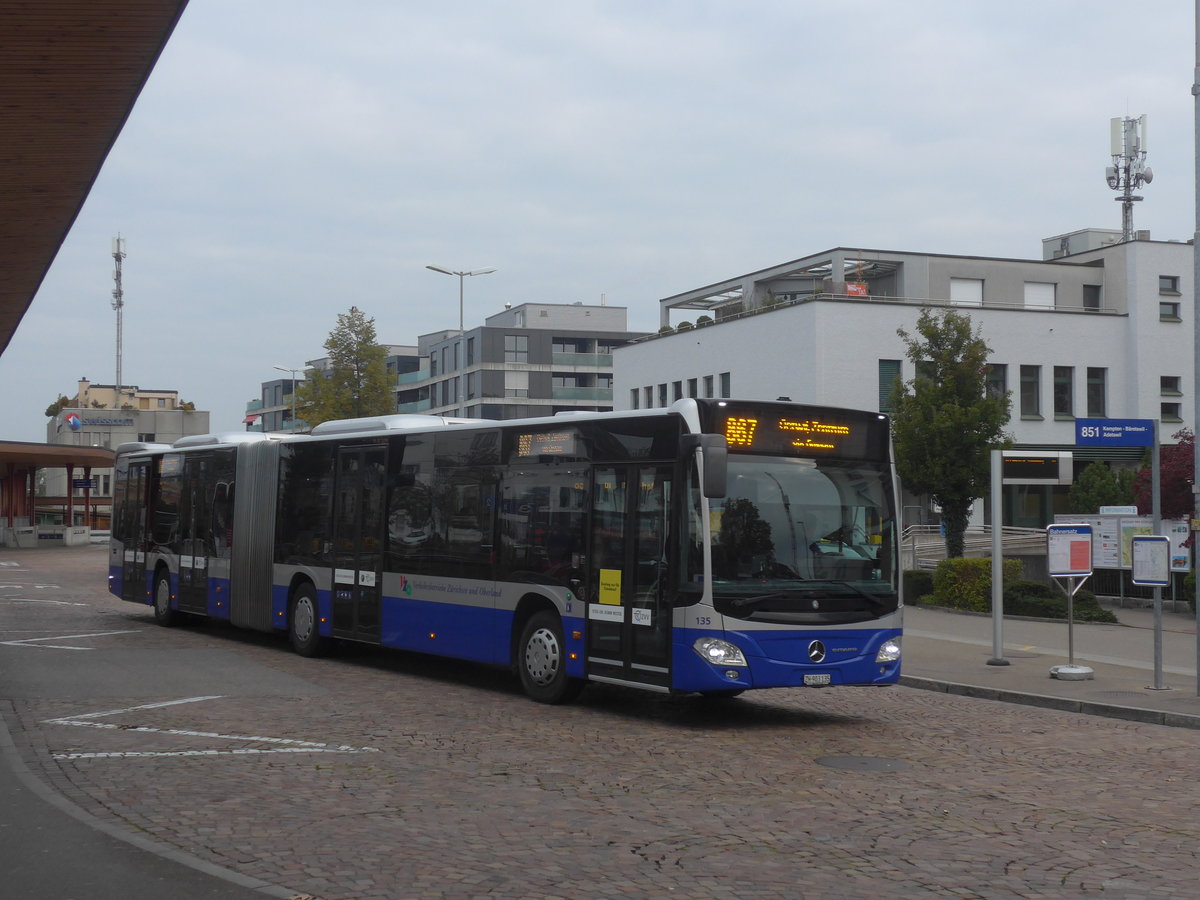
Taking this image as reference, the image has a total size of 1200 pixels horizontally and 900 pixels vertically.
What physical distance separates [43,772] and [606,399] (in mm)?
86793

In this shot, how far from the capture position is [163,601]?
22.8 m

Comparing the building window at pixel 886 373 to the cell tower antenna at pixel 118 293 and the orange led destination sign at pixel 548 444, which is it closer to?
the orange led destination sign at pixel 548 444

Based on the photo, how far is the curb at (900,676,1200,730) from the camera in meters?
13.2

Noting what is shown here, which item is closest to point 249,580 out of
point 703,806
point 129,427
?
point 703,806

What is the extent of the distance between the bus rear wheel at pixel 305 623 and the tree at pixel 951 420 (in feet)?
65.3

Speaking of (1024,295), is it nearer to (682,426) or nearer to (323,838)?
(682,426)

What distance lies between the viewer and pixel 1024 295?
56.7 m

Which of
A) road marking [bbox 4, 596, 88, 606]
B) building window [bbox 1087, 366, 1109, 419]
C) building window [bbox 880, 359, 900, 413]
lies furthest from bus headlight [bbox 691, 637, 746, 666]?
A: building window [bbox 1087, 366, 1109, 419]

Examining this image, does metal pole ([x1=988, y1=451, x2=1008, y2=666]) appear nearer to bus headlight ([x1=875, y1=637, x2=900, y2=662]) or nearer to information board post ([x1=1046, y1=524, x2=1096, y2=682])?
information board post ([x1=1046, y1=524, x2=1096, y2=682])

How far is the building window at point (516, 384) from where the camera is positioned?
95.8m

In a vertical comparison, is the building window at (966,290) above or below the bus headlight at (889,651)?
above

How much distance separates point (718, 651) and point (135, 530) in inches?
595

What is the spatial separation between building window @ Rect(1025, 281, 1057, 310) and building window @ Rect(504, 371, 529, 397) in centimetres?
4549

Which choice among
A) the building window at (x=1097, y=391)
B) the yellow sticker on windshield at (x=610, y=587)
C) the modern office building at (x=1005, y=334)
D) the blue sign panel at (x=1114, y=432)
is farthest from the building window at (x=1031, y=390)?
the yellow sticker on windshield at (x=610, y=587)
